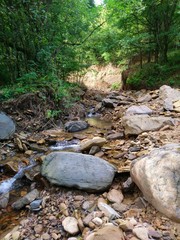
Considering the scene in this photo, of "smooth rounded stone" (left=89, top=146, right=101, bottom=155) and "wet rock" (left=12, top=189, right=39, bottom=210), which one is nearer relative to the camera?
"wet rock" (left=12, top=189, right=39, bottom=210)

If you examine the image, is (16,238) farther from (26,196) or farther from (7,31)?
(7,31)

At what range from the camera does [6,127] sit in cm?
450

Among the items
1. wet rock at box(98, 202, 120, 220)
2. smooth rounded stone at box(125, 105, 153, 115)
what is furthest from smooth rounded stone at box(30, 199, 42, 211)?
smooth rounded stone at box(125, 105, 153, 115)

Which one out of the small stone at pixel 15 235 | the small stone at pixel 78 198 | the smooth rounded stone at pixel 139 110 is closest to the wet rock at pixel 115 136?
the smooth rounded stone at pixel 139 110

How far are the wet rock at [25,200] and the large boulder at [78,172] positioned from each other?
272 millimetres

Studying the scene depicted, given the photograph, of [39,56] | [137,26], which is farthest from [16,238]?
[137,26]

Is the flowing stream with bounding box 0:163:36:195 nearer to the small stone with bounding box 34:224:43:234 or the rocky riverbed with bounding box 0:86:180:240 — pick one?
the rocky riverbed with bounding box 0:86:180:240

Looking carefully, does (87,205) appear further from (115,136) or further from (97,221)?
(115,136)

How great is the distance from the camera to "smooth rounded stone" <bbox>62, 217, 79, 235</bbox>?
2.00 metres

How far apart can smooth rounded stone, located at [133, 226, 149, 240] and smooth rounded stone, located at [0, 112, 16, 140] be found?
3.38m

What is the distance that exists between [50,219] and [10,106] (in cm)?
368

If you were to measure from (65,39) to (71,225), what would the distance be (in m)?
7.30

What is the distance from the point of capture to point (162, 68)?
8.43 meters

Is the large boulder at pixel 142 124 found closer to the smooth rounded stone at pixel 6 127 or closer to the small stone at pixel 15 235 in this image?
the smooth rounded stone at pixel 6 127
